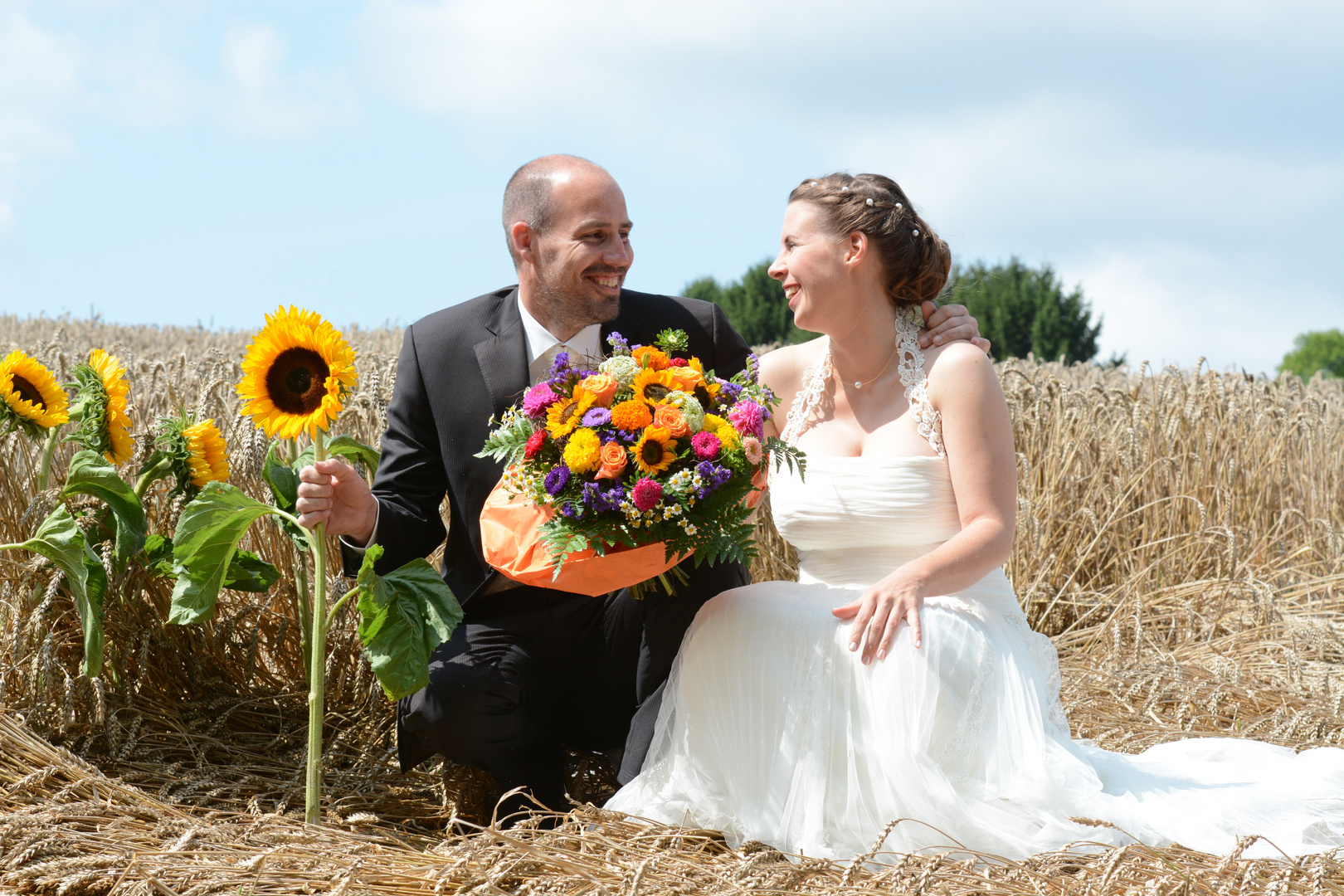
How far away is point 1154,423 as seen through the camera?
6.09 metres

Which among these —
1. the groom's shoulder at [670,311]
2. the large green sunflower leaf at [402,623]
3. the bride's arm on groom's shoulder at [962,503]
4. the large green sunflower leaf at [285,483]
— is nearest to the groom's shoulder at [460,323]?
the groom's shoulder at [670,311]

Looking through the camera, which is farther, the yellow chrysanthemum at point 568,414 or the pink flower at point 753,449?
the pink flower at point 753,449

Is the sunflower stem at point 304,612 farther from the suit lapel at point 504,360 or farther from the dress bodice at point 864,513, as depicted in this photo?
the dress bodice at point 864,513

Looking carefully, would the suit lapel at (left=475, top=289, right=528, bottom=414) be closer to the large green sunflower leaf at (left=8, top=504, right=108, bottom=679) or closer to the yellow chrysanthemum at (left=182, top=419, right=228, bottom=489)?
the yellow chrysanthemum at (left=182, top=419, right=228, bottom=489)

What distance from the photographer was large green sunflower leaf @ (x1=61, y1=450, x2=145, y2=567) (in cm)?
313

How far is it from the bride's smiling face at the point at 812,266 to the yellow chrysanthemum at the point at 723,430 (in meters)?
0.58

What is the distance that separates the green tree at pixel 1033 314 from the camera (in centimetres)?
3491

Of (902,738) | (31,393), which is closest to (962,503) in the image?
(902,738)

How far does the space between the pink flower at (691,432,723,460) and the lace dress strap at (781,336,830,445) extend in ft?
2.61

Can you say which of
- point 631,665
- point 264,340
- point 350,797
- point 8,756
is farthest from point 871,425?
point 8,756

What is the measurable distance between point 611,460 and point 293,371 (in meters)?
0.82

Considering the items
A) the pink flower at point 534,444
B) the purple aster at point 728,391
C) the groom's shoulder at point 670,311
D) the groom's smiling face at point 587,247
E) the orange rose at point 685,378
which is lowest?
the pink flower at point 534,444

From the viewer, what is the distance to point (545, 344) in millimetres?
3455

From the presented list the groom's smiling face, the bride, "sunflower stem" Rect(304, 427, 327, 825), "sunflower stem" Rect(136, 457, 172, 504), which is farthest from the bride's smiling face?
"sunflower stem" Rect(136, 457, 172, 504)
